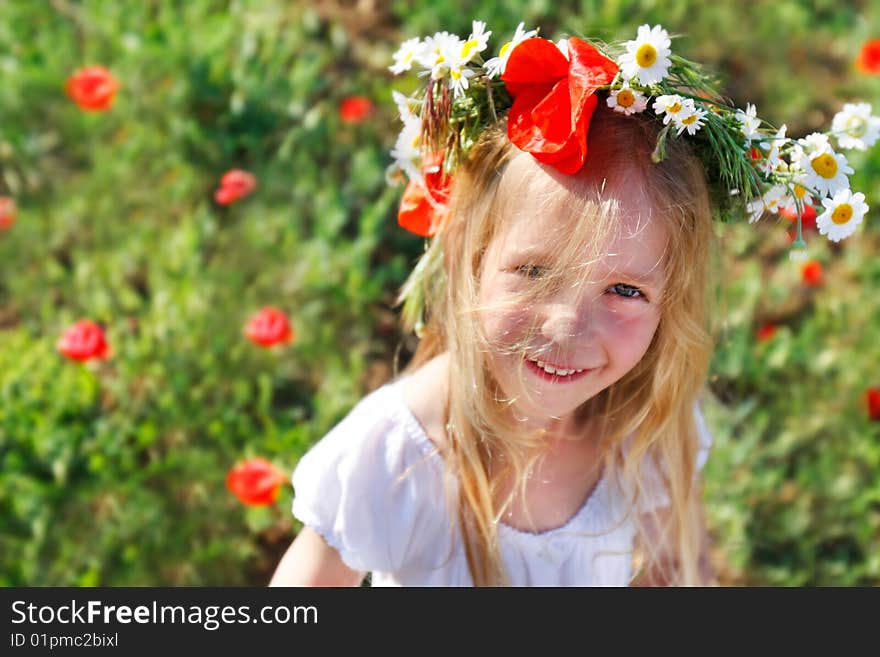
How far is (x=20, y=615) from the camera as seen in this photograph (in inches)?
66.8

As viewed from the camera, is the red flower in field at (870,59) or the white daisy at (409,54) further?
the red flower in field at (870,59)

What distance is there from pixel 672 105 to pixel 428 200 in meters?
0.42

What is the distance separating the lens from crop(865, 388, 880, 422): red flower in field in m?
2.36

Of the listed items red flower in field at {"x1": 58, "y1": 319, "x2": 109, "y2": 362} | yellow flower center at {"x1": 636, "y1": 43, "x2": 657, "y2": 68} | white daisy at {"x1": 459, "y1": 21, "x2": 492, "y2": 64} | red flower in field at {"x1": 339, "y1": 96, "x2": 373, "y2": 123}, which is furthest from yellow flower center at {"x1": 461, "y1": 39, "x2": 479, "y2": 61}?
red flower in field at {"x1": 339, "y1": 96, "x2": 373, "y2": 123}

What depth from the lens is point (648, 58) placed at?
4.01 ft

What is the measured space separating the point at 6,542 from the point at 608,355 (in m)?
→ 1.44

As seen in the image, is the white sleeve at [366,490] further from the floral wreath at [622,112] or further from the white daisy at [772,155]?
the white daisy at [772,155]

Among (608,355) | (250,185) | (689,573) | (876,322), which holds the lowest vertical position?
(689,573)

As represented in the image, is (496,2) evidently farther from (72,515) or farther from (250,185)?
(72,515)

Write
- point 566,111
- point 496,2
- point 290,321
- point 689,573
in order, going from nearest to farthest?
point 566,111
point 689,573
point 290,321
point 496,2

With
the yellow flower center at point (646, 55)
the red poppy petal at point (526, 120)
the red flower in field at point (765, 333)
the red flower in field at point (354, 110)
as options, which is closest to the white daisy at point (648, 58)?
the yellow flower center at point (646, 55)

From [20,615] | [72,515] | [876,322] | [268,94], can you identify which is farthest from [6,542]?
[876,322]

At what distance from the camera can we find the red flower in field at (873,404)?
236 cm

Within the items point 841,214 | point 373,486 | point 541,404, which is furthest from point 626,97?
point 373,486
